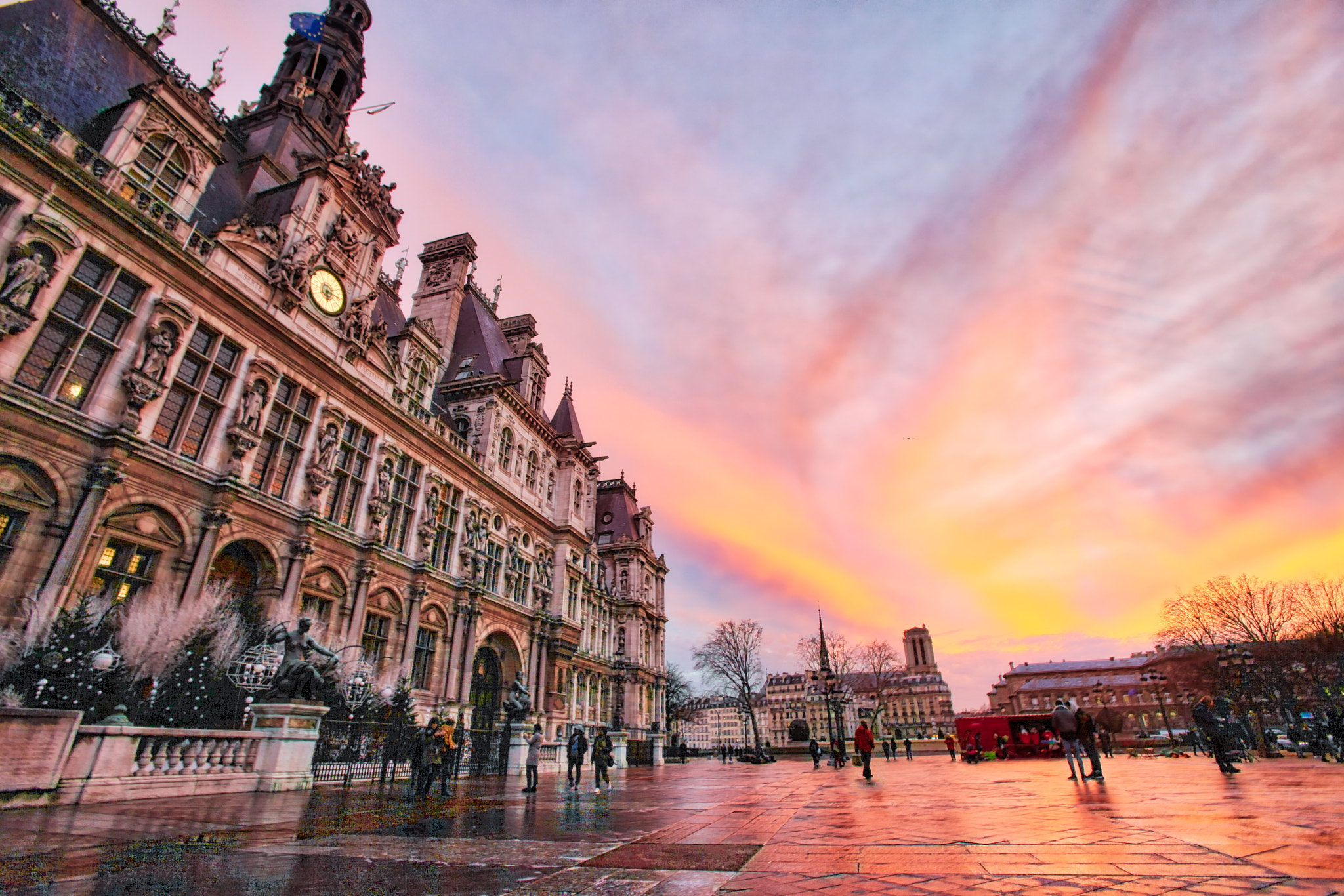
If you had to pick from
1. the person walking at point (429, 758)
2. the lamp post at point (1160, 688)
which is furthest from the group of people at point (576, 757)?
the lamp post at point (1160, 688)

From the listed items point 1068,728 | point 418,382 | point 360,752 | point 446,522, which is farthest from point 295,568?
point 1068,728

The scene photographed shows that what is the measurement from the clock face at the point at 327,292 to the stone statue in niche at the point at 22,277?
8169 mm

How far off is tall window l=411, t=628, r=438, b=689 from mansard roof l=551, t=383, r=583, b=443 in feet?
61.8

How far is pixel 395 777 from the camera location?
16.7 metres

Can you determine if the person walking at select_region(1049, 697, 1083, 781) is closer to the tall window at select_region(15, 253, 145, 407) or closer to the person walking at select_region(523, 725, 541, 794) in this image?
the person walking at select_region(523, 725, 541, 794)

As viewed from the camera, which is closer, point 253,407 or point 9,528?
point 9,528

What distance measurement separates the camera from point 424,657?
25781mm

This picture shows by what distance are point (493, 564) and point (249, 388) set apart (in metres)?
15.1

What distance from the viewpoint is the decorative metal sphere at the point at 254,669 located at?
50.8 ft

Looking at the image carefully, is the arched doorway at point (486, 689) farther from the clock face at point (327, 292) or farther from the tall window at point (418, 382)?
the clock face at point (327, 292)

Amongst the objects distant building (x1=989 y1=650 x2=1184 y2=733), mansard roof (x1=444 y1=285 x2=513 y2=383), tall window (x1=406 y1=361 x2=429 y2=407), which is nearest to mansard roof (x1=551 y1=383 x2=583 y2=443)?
mansard roof (x1=444 y1=285 x2=513 y2=383)

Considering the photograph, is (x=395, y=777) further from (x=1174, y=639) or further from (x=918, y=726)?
(x=918, y=726)

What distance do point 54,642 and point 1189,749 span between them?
188 ft

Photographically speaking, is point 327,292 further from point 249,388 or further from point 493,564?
point 493,564
